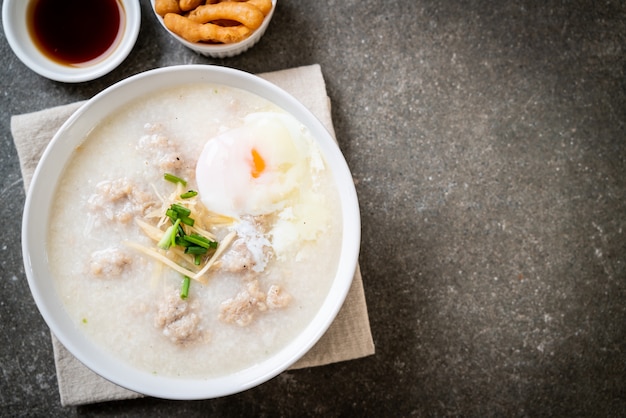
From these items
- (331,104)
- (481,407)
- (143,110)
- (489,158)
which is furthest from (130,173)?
(481,407)

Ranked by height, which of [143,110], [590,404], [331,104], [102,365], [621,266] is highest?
[143,110]

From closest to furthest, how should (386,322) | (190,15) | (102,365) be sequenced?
(102,365), (190,15), (386,322)

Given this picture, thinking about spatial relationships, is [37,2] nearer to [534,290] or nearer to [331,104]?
[331,104]

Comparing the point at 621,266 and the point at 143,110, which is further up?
the point at 143,110

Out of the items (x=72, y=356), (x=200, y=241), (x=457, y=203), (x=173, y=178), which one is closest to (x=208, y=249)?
(x=200, y=241)

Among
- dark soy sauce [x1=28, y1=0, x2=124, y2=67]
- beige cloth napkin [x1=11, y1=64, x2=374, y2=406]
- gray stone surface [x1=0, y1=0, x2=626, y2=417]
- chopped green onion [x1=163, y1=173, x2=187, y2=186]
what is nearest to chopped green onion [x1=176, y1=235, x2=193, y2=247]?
chopped green onion [x1=163, y1=173, x2=187, y2=186]

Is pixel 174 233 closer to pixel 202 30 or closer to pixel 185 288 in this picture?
pixel 185 288
